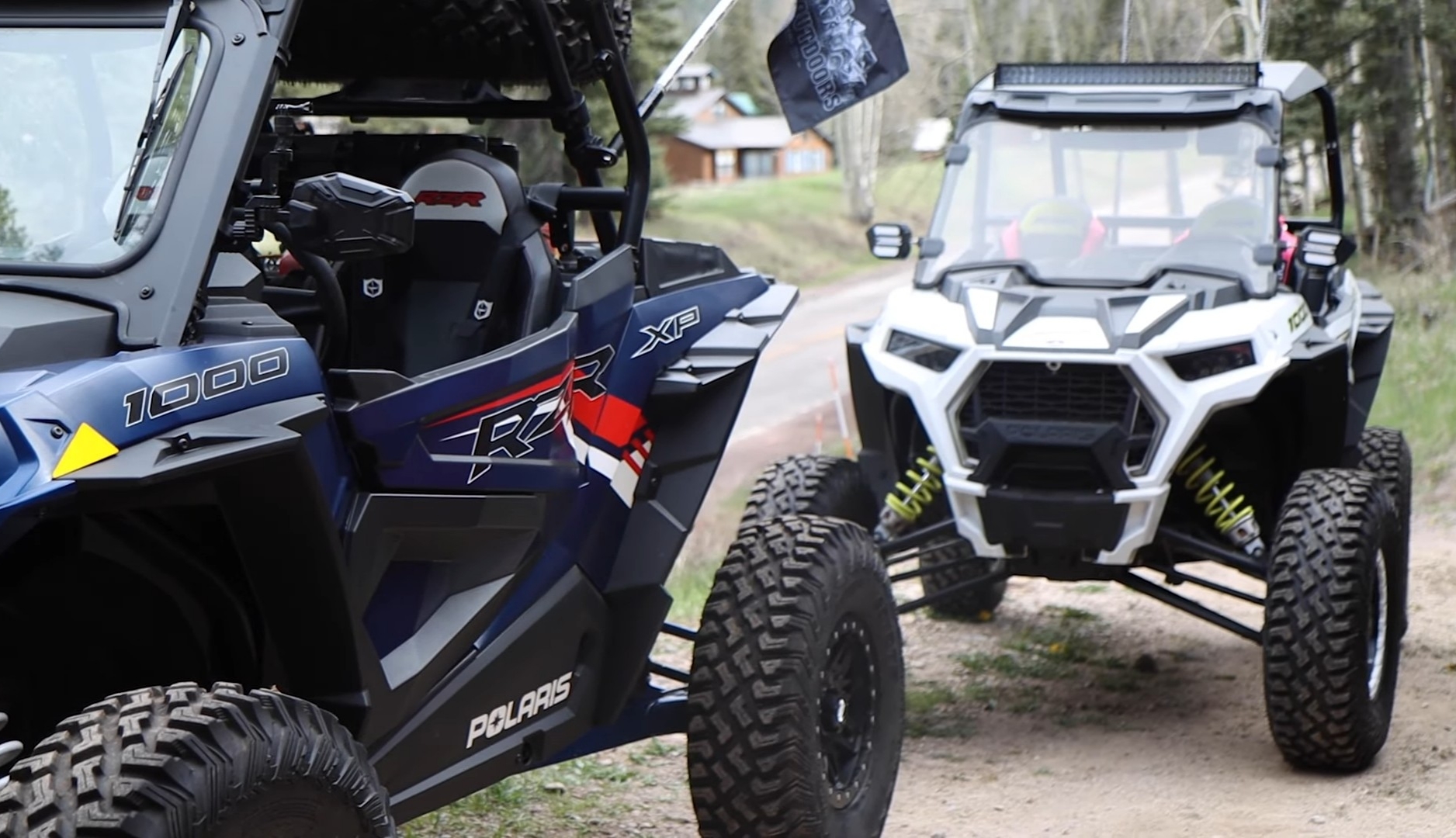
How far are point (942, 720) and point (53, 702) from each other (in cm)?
451

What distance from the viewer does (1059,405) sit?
6.92 metres

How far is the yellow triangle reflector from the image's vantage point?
2898 mm

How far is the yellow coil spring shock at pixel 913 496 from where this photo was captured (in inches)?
296

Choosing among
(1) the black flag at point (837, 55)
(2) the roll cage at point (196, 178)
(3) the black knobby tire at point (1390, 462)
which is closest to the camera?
(2) the roll cage at point (196, 178)

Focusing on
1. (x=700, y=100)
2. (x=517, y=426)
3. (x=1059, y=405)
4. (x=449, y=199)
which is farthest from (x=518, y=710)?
(x=700, y=100)

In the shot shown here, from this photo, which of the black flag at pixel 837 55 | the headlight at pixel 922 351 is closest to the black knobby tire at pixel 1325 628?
the headlight at pixel 922 351

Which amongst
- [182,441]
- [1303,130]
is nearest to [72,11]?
[182,441]

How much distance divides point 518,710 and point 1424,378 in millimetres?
12347

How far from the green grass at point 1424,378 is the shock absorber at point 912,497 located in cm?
631

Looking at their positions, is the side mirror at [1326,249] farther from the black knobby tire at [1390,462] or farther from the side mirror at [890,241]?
the side mirror at [890,241]

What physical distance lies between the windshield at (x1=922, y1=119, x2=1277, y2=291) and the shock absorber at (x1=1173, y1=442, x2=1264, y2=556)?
2.48ft

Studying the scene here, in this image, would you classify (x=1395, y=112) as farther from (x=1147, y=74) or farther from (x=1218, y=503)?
(x=1218, y=503)

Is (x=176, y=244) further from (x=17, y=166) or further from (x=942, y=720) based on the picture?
(x=942, y=720)

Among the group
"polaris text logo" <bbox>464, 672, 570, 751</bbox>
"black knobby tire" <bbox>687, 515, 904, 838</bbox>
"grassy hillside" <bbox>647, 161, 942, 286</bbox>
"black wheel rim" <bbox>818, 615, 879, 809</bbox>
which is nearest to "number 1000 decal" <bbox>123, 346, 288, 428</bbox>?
"polaris text logo" <bbox>464, 672, 570, 751</bbox>
